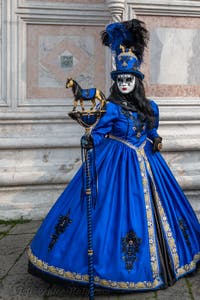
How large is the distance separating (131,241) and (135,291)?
0.32m

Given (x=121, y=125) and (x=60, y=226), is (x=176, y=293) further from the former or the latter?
(x=121, y=125)

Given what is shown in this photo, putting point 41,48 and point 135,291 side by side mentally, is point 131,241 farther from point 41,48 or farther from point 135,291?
point 41,48

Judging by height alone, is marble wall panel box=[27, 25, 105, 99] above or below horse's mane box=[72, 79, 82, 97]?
above

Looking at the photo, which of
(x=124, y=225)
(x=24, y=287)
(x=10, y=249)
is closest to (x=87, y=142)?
(x=124, y=225)

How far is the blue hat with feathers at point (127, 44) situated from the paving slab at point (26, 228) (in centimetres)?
203

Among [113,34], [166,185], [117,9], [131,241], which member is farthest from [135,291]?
[117,9]

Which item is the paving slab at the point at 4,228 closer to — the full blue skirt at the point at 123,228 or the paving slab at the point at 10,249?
the paving slab at the point at 10,249

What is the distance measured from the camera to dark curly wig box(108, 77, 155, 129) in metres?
3.07

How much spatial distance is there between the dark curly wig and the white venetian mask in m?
0.04

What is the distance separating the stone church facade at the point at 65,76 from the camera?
479cm

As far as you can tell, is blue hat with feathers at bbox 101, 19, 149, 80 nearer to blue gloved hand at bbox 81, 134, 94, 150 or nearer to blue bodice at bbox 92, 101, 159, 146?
blue bodice at bbox 92, 101, 159, 146

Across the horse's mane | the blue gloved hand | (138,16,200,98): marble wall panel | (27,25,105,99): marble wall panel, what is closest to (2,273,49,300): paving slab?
the blue gloved hand

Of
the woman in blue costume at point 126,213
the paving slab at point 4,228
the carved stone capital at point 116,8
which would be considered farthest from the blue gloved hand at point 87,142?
the carved stone capital at point 116,8

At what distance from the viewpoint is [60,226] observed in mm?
2771
